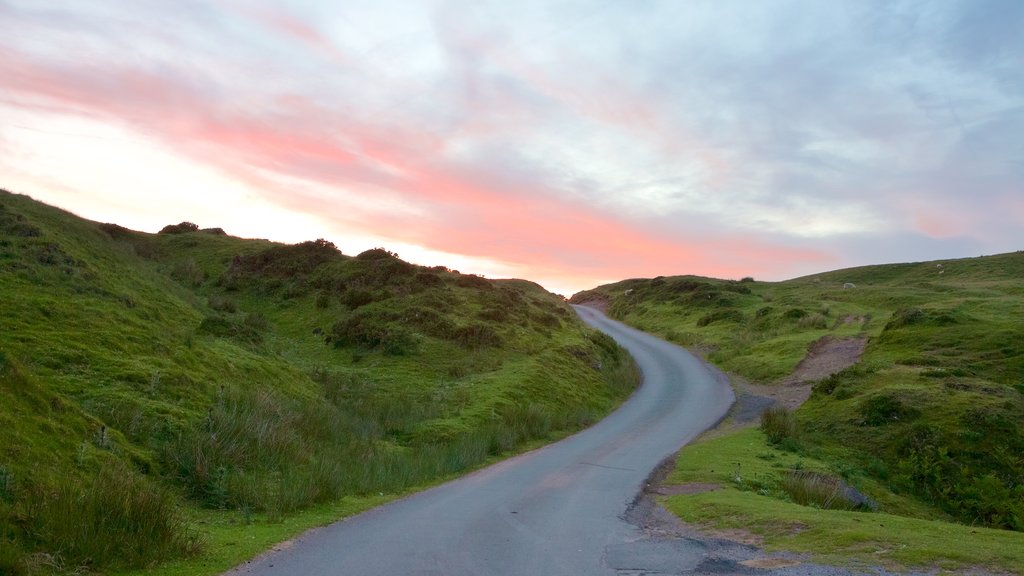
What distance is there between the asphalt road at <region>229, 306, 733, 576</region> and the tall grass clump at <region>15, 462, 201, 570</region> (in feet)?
2.94

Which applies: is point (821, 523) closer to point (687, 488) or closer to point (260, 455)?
point (687, 488)

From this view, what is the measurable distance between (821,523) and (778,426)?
12564 mm

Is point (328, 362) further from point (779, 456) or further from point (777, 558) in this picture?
point (777, 558)

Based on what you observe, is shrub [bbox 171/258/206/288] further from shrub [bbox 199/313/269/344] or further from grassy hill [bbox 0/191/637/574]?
shrub [bbox 199/313/269/344]

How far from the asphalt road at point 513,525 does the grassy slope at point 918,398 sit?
2.55 metres

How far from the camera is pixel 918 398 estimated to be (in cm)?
2236

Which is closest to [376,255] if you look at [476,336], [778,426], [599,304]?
[476,336]

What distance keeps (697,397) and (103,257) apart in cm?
2466

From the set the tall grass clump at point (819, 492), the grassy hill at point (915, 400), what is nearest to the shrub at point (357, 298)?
the grassy hill at point (915, 400)

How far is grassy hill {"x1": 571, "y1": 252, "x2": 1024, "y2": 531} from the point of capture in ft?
58.4

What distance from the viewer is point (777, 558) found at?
28.3ft

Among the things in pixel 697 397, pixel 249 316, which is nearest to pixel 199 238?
pixel 249 316

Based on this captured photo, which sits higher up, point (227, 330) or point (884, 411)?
point (227, 330)

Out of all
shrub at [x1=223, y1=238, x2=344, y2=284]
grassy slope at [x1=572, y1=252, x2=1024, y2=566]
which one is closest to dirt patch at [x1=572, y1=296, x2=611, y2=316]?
grassy slope at [x1=572, y1=252, x2=1024, y2=566]
